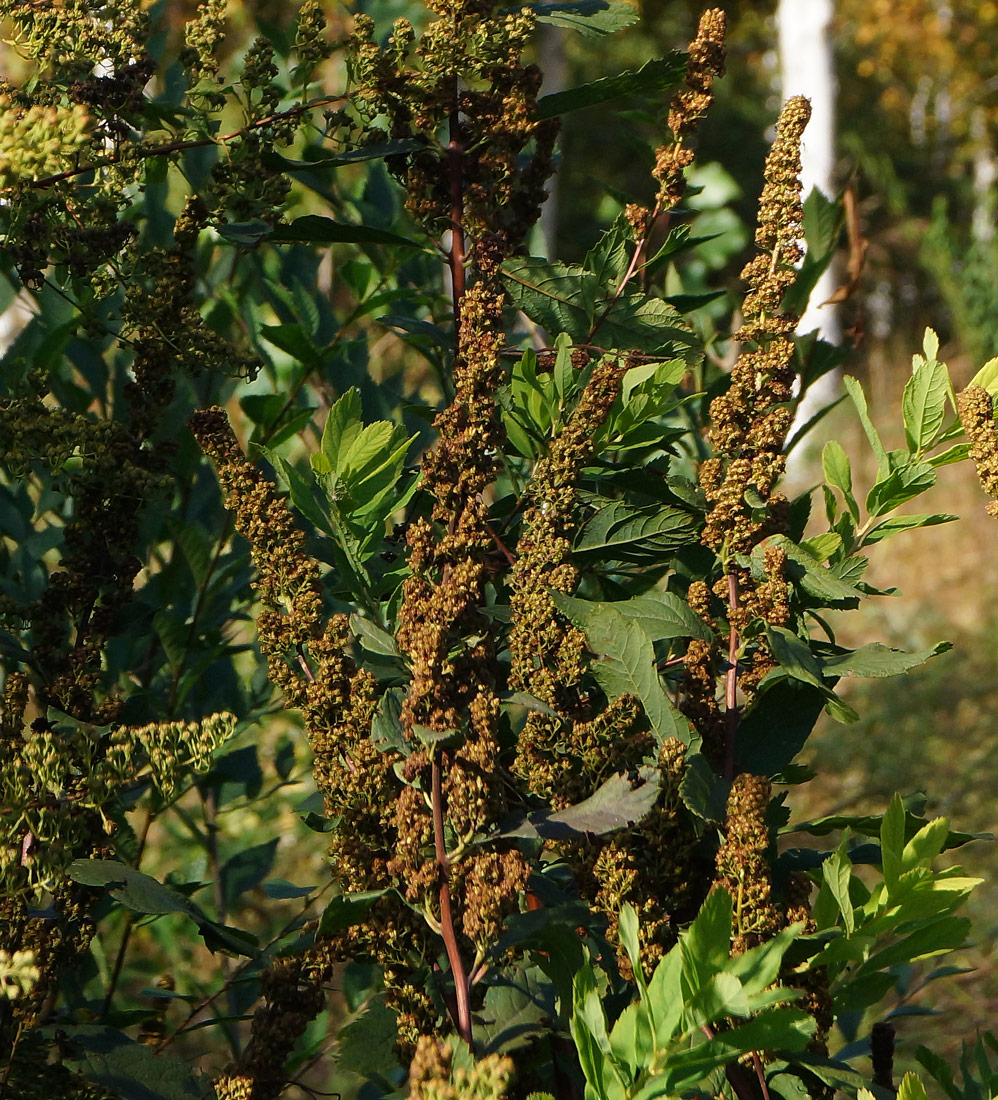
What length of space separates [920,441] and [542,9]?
0.43 metres

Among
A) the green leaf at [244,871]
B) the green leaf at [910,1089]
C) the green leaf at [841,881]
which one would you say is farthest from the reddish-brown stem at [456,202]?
the green leaf at [244,871]

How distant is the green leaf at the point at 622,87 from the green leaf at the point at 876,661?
438 millimetres

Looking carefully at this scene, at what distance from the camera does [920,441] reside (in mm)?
849

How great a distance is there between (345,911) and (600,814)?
0.18m

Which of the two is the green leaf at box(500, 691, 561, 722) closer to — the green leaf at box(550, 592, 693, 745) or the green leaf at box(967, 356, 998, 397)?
the green leaf at box(550, 592, 693, 745)

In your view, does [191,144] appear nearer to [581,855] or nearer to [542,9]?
[542,9]

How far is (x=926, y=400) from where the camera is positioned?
0.83 m

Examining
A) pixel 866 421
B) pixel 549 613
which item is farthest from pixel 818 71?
pixel 549 613

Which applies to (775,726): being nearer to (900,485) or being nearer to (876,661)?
(876,661)

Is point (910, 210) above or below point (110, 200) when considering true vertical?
below

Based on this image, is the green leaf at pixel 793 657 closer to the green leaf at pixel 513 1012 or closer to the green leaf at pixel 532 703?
the green leaf at pixel 532 703

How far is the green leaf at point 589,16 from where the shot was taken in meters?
0.92

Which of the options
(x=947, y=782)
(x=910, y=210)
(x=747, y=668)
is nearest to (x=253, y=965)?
(x=747, y=668)

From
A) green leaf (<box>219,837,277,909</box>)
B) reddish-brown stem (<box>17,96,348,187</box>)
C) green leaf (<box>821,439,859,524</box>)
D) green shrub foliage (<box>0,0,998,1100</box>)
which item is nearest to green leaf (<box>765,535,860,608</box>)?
green shrub foliage (<box>0,0,998,1100</box>)
